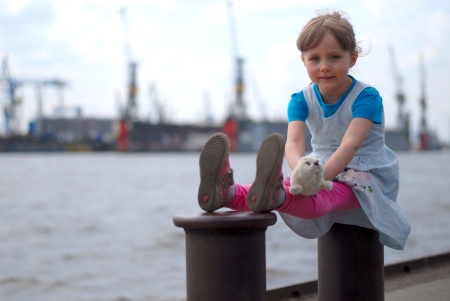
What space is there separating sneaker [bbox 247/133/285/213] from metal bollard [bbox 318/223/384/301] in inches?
13.0

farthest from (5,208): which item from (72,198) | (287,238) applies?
(287,238)

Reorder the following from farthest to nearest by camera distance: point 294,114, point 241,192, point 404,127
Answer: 1. point 404,127
2. point 294,114
3. point 241,192

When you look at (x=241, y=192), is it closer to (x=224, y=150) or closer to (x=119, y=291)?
(x=224, y=150)

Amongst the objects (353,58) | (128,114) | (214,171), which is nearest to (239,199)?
(214,171)

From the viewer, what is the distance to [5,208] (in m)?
10.5

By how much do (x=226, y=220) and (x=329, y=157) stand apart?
394 mm

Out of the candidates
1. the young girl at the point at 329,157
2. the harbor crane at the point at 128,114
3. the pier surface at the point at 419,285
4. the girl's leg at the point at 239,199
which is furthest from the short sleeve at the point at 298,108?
the harbor crane at the point at 128,114

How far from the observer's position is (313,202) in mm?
1474

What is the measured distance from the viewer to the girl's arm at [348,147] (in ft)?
4.97

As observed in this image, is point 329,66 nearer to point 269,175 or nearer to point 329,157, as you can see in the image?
point 329,157

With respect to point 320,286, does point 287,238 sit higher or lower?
lower

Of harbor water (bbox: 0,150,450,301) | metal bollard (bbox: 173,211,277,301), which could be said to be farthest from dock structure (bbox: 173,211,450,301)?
harbor water (bbox: 0,150,450,301)

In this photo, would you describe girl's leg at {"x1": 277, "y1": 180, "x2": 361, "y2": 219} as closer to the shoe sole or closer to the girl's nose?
the shoe sole

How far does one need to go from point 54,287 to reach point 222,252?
352 centimetres
